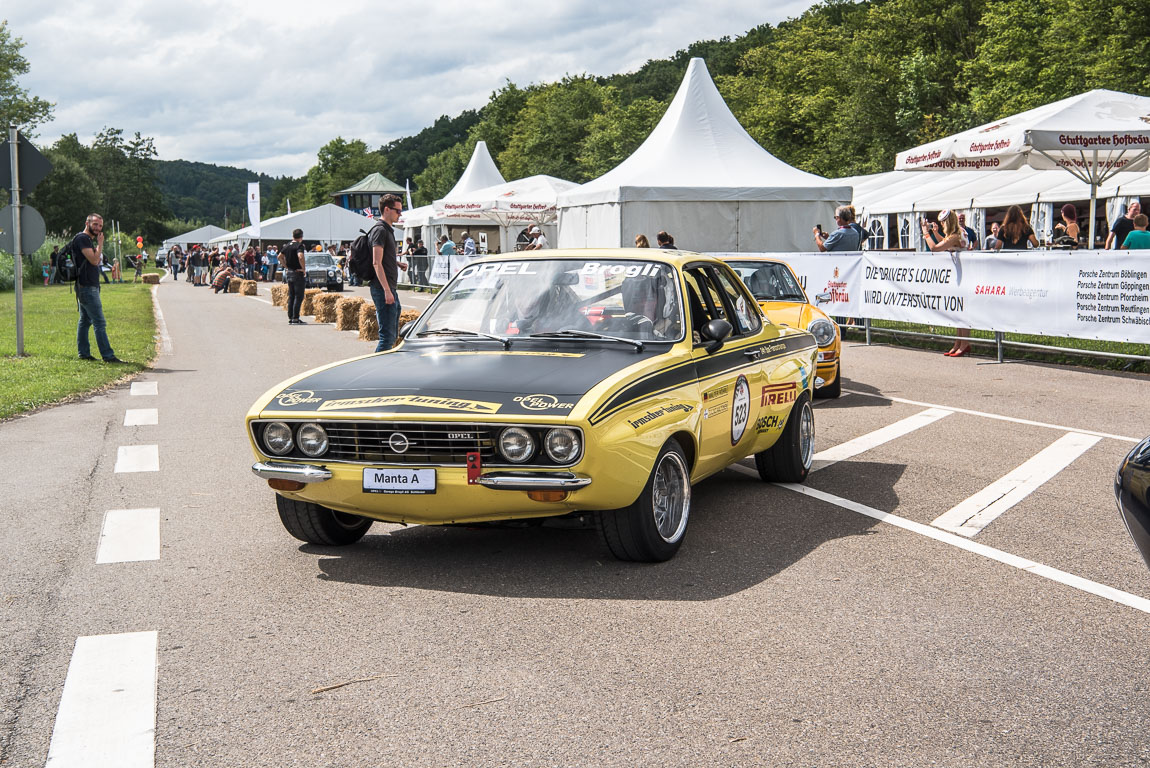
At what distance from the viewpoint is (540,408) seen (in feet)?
16.7

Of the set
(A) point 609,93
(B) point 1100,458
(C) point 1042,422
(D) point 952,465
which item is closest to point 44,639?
(D) point 952,465

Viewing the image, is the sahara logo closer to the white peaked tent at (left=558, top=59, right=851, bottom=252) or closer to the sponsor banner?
the sponsor banner

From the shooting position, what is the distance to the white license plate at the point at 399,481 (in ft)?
16.9

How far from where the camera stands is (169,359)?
58.2ft

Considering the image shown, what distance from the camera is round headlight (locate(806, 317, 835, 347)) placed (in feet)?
37.3

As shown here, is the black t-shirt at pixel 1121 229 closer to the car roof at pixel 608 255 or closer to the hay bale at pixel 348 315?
the car roof at pixel 608 255

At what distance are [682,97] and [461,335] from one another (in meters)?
21.2

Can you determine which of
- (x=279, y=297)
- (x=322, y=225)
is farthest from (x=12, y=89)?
(x=279, y=297)

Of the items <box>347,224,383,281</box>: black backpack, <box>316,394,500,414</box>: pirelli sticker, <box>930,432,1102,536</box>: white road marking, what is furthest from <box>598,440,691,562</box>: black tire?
<box>347,224,383,281</box>: black backpack

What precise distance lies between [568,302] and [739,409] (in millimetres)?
1153

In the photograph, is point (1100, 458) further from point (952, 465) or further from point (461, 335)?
point (461, 335)

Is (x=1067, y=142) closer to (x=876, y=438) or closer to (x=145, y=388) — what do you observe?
(x=876, y=438)

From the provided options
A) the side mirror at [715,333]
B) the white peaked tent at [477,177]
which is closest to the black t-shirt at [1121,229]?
the side mirror at [715,333]

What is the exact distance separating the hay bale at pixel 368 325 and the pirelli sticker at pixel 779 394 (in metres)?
14.4
